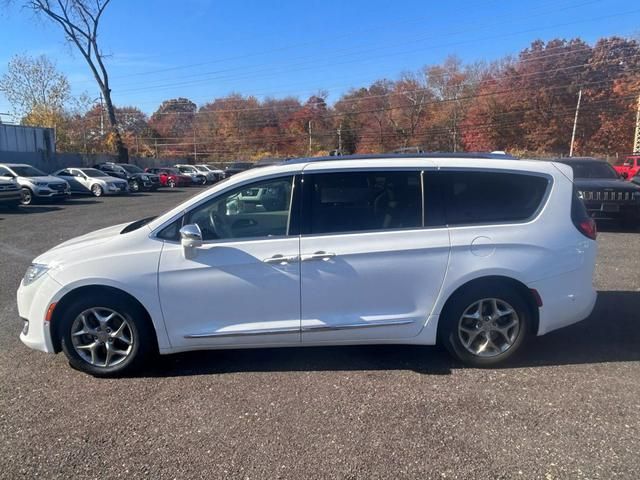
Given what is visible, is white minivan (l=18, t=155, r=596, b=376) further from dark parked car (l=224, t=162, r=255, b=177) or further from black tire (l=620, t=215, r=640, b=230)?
dark parked car (l=224, t=162, r=255, b=177)

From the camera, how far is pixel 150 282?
3.65 m

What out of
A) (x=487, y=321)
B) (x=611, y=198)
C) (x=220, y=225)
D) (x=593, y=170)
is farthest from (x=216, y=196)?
(x=593, y=170)

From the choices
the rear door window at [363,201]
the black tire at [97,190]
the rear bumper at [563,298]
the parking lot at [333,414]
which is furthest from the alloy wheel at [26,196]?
the rear bumper at [563,298]

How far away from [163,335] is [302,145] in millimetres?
63935

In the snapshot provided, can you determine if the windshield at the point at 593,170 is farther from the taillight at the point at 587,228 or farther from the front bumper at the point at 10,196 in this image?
the front bumper at the point at 10,196

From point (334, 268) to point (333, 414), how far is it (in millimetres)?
1082

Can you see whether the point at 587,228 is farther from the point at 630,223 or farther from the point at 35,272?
the point at 630,223

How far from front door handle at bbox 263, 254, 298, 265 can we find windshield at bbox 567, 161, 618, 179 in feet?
32.6

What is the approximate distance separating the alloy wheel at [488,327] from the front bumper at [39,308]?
3307mm

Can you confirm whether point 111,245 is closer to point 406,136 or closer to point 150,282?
point 150,282

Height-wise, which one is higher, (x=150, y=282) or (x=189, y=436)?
(x=150, y=282)

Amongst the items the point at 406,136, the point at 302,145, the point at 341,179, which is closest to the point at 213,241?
the point at 341,179

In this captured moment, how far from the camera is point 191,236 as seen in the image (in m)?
3.56

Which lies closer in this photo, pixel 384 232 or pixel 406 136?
pixel 384 232
